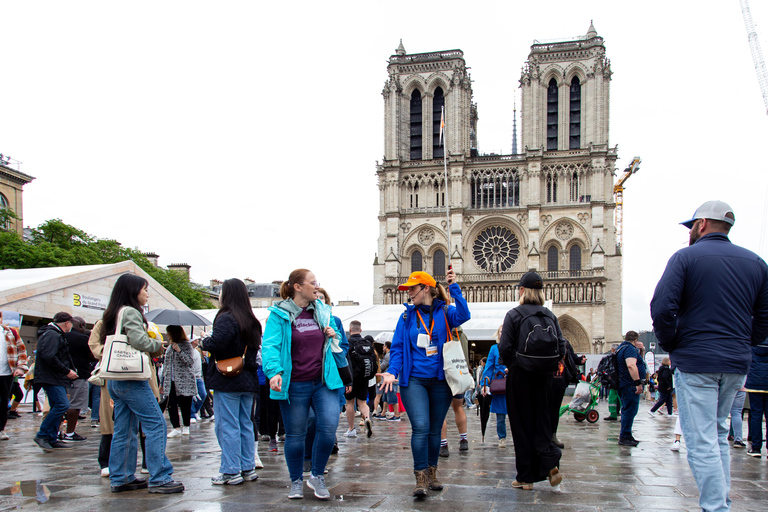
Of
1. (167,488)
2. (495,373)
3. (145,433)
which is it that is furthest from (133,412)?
(495,373)

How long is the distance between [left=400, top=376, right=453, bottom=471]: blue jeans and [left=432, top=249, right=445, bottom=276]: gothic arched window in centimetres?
4140

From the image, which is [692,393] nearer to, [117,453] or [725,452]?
[725,452]

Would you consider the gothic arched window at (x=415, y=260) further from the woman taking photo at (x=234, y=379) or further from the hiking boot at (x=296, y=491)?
the hiking boot at (x=296, y=491)

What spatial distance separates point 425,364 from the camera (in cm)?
452

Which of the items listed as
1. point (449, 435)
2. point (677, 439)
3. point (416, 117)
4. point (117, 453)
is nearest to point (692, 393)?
point (117, 453)

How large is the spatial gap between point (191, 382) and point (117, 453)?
373 cm

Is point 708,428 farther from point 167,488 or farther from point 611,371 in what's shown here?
point 611,371

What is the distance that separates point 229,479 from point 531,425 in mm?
2272

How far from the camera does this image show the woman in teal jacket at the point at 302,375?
4.29m

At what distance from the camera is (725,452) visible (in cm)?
357

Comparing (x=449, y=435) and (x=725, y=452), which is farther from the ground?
(x=725, y=452)

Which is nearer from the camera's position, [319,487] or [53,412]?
[319,487]

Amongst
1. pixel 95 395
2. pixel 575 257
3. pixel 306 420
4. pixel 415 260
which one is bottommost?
pixel 95 395

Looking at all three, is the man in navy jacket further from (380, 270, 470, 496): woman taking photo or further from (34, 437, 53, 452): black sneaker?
(34, 437, 53, 452): black sneaker
